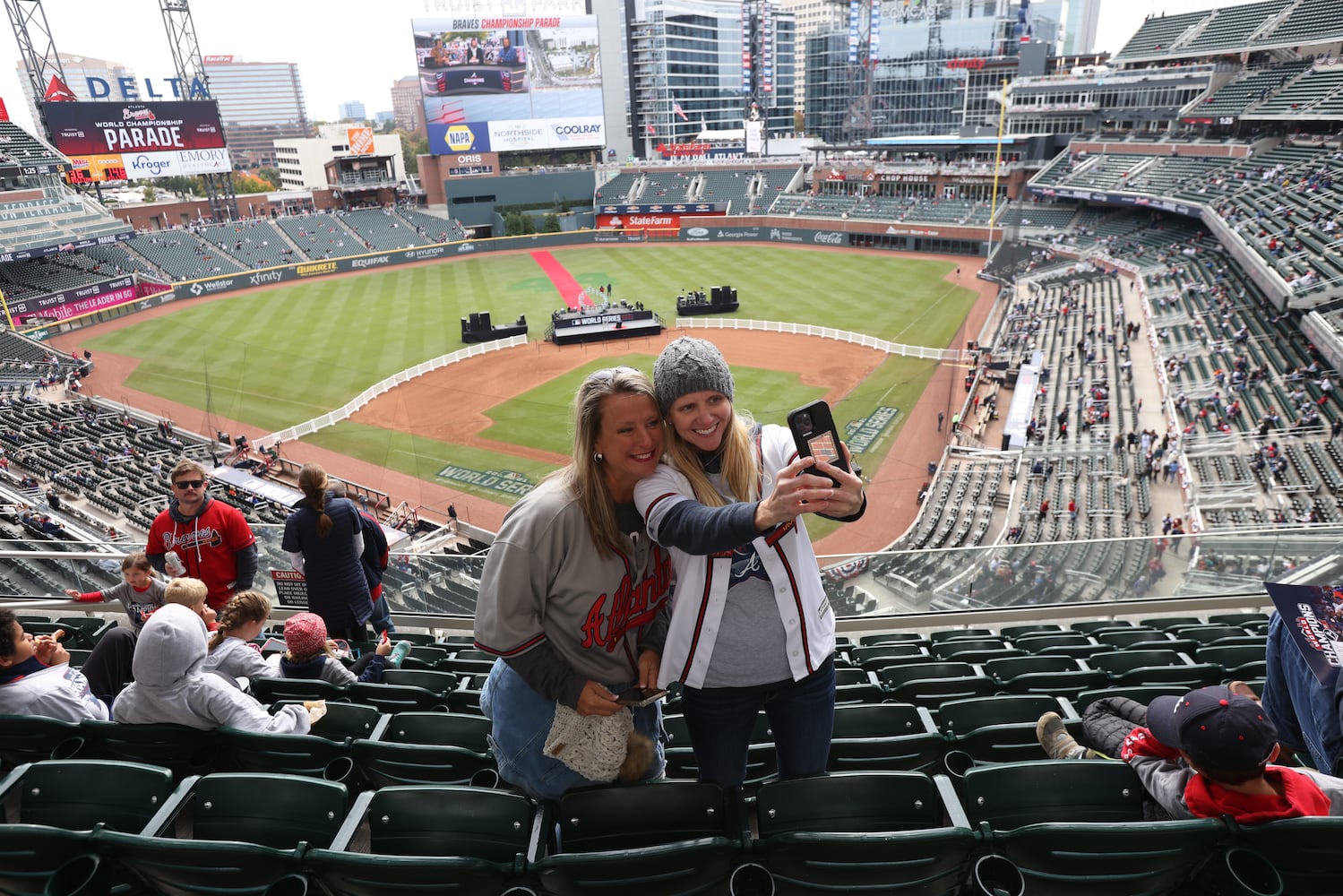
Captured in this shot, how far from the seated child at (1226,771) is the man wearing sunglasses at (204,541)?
586 cm

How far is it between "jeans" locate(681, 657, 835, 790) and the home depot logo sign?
7263cm

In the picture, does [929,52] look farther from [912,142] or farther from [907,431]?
[907,431]

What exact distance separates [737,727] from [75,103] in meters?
63.3

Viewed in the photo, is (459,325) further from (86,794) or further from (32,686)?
(86,794)

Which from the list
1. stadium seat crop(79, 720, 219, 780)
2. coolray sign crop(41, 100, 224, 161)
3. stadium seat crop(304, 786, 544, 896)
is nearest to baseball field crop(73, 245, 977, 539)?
stadium seat crop(79, 720, 219, 780)

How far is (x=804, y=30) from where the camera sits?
128750 millimetres

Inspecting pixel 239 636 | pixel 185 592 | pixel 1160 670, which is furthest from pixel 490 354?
pixel 1160 670

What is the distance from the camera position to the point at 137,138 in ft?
170

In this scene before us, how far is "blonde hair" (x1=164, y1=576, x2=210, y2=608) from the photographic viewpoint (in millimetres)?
4152

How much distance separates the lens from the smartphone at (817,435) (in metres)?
2.36

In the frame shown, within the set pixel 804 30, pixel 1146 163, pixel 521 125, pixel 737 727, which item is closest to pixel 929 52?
pixel 1146 163

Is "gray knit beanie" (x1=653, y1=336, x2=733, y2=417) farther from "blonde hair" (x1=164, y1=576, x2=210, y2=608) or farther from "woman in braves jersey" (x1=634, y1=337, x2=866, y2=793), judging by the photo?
"blonde hair" (x1=164, y1=576, x2=210, y2=608)

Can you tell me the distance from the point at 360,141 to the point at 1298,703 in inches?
2918

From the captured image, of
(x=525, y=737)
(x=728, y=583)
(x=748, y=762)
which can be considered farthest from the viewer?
(x=748, y=762)
